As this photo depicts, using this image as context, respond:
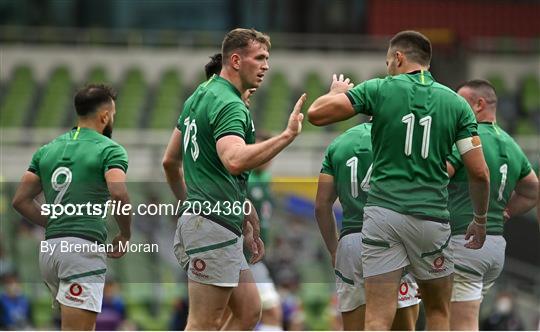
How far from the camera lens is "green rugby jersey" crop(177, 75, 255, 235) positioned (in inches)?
312

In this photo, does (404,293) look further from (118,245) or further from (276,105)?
(276,105)

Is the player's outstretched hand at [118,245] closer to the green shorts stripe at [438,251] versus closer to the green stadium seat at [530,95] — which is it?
the green shorts stripe at [438,251]

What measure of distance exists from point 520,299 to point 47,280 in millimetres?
8149

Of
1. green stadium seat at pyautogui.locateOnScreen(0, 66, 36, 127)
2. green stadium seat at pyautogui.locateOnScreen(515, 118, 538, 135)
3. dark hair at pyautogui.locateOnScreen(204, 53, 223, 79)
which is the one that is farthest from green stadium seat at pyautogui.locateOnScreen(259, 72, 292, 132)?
dark hair at pyautogui.locateOnScreen(204, 53, 223, 79)

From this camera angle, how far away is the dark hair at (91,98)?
28.2 ft

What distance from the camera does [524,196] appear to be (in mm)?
9141

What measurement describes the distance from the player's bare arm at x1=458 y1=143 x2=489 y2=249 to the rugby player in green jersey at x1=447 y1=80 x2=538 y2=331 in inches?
17.2

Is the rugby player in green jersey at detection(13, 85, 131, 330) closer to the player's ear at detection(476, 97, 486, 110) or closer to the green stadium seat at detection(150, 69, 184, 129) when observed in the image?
the player's ear at detection(476, 97, 486, 110)

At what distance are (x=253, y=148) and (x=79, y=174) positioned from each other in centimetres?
150

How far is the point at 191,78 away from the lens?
23.2 m

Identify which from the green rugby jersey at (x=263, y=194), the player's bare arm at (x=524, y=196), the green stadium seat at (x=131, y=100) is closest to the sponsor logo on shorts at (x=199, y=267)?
the player's bare arm at (x=524, y=196)

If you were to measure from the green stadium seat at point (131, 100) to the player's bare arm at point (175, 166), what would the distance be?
1348 centimetres

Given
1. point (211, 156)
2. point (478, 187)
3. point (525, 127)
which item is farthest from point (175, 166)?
point (525, 127)

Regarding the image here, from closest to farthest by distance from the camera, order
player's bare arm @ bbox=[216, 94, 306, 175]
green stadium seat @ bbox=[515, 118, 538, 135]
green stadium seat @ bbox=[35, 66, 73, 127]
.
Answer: player's bare arm @ bbox=[216, 94, 306, 175] → green stadium seat @ bbox=[35, 66, 73, 127] → green stadium seat @ bbox=[515, 118, 538, 135]
